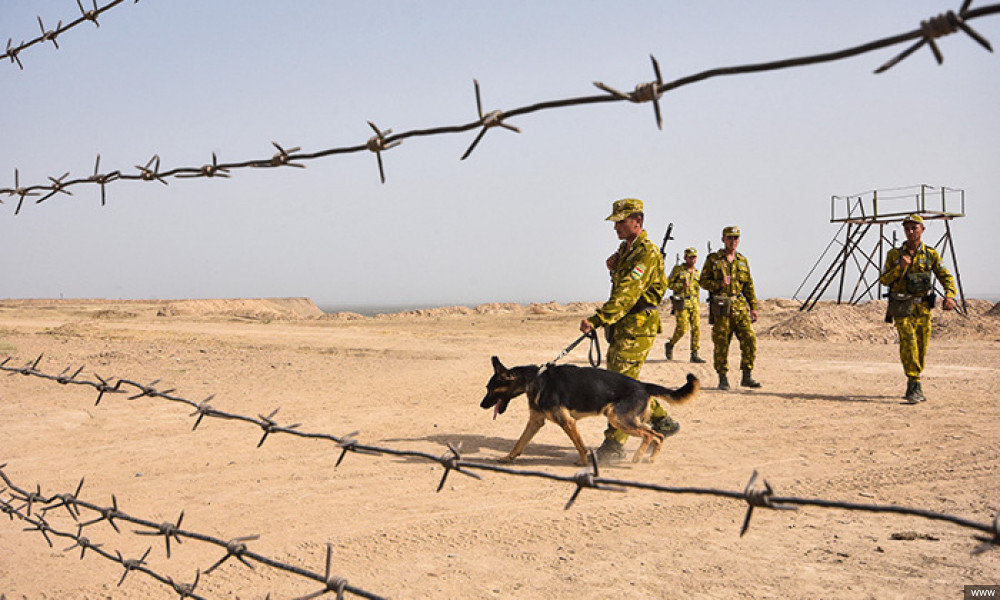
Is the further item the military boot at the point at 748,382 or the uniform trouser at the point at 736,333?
the military boot at the point at 748,382

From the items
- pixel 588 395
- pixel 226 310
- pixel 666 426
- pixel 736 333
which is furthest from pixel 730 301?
pixel 226 310

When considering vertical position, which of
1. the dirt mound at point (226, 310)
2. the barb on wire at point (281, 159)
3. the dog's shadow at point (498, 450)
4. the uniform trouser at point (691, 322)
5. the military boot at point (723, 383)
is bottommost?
the dog's shadow at point (498, 450)

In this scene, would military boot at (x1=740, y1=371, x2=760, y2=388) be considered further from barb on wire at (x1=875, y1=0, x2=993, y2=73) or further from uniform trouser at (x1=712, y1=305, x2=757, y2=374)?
barb on wire at (x1=875, y1=0, x2=993, y2=73)

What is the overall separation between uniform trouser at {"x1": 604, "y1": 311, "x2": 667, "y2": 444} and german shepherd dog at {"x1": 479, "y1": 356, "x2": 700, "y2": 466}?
37 cm

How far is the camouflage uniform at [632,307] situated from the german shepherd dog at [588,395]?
40 cm

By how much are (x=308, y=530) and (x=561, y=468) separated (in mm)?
2432

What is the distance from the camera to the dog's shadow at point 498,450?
666cm

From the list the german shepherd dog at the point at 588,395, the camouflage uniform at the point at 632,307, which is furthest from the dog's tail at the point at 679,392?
the camouflage uniform at the point at 632,307

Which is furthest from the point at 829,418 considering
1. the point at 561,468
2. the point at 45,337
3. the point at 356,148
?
the point at 45,337

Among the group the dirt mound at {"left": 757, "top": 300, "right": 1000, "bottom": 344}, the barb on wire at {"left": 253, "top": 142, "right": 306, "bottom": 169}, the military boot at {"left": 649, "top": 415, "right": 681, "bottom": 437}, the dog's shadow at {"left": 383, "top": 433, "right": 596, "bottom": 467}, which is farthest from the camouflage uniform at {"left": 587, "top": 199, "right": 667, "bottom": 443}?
the dirt mound at {"left": 757, "top": 300, "right": 1000, "bottom": 344}

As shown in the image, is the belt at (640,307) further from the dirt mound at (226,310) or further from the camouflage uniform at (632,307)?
the dirt mound at (226,310)

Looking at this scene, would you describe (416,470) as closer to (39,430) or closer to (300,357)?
(39,430)

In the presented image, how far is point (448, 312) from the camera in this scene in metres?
35.6

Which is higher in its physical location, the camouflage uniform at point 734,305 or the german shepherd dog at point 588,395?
the camouflage uniform at point 734,305
